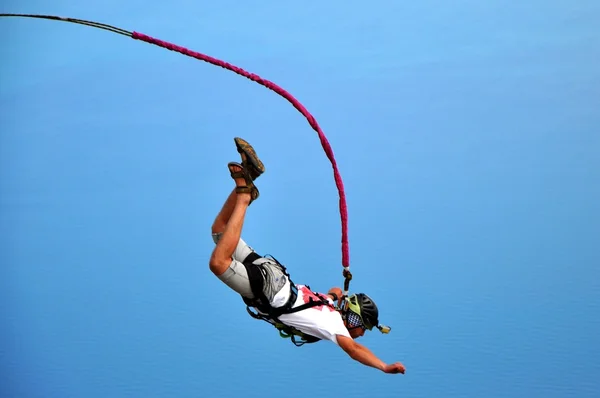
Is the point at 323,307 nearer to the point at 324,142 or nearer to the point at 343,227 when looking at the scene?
the point at 343,227

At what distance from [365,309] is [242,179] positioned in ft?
2.91

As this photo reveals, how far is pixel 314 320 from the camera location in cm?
401

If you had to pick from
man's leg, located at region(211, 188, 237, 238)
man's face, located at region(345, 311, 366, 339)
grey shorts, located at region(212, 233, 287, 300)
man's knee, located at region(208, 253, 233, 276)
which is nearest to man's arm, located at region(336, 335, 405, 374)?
man's face, located at region(345, 311, 366, 339)

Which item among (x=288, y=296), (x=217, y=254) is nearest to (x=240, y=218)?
(x=217, y=254)

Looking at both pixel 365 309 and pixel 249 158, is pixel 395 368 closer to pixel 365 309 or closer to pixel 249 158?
pixel 365 309

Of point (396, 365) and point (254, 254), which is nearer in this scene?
point (396, 365)

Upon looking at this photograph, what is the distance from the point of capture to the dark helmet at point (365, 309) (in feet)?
13.6

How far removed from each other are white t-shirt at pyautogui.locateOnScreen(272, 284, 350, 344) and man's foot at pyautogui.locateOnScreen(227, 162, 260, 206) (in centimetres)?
48

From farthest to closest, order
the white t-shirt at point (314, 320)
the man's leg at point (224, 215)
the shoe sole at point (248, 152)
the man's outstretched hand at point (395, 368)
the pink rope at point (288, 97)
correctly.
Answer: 1. the man's leg at point (224, 215)
2. the white t-shirt at point (314, 320)
3. the shoe sole at point (248, 152)
4. the man's outstretched hand at point (395, 368)
5. the pink rope at point (288, 97)

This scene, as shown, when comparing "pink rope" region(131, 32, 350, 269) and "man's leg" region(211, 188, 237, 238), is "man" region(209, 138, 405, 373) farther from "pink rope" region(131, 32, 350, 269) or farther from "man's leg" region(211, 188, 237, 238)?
"pink rope" region(131, 32, 350, 269)

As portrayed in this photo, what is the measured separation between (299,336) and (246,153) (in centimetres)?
94

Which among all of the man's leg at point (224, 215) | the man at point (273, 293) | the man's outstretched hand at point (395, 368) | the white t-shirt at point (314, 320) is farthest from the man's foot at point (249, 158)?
the man's outstretched hand at point (395, 368)

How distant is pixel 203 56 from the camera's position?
3572mm

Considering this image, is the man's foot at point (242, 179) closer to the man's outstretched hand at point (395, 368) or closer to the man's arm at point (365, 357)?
the man's arm at point (365, 357)
